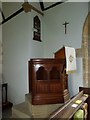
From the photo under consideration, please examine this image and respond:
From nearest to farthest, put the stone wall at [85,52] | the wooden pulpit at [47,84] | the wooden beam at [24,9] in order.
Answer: the wooden pulpit at [47,84], the wooden beam at [24,9], the stone wall at [85,52]

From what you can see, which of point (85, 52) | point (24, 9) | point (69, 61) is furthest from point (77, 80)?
point (24, 9)

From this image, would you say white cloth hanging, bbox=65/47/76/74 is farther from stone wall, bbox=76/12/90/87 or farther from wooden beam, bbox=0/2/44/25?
wooden beam, bbox=0/2/44/25

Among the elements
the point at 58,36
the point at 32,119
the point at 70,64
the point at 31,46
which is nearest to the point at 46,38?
the point at 58,36

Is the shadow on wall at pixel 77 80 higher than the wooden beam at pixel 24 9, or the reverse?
the wooden beam at pixel 24 9

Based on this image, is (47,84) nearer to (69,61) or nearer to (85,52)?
(69,61)

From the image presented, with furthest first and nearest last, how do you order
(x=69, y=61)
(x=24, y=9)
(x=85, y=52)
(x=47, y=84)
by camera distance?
1. (x=85, y=52)
2. (x=24, y=9)
3. (x=69, y=61)
4. (x=47, y=84)

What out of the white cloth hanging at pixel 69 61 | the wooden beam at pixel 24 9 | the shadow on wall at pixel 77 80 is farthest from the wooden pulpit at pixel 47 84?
the wooden beam at pixel 24 9

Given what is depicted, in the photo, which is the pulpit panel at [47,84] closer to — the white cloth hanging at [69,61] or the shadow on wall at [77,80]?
the white cloth hanging at [69,61]

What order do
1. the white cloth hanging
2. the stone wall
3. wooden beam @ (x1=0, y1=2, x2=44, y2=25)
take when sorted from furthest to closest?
the stone wall
wooden beam @ (x1=0, y1=2, x2=44, y2=25)
the white cloth hanging

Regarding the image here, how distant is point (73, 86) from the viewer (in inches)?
171

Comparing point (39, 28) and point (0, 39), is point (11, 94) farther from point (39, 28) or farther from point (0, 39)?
point (39, 28)

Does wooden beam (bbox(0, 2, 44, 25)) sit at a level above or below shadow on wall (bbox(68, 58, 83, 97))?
above

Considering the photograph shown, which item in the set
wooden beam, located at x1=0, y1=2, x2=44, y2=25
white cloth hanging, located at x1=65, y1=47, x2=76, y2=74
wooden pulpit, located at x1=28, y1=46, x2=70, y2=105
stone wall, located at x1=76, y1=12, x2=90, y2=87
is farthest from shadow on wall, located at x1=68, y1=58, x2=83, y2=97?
wooden pulpit, located at x1=28, y1=46, x2=70, y2=105

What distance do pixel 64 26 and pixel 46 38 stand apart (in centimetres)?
58
